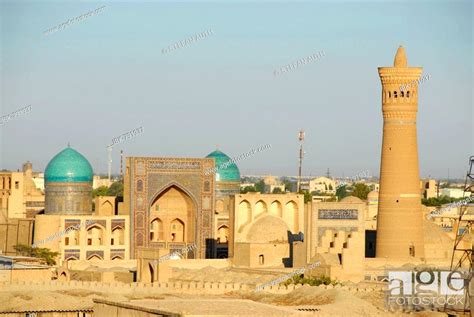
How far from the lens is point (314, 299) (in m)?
39.7

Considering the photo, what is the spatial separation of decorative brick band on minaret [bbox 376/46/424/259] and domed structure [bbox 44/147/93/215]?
11.4 m

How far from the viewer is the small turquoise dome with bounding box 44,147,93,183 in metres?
56.8

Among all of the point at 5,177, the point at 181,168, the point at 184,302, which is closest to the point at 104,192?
the point at 5,177

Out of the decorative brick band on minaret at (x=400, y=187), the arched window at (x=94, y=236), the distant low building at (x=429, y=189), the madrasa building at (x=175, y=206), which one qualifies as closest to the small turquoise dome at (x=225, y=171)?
the madrasa building at (x=175, y=206)

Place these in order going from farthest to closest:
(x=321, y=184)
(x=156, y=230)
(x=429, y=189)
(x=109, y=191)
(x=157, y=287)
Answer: (x=321, y=184), (x=429, y=189), (x=109, y=191), (x=156, y=230), (x=157, y=287)

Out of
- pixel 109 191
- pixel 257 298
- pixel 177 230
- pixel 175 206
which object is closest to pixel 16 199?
pixel 177 230

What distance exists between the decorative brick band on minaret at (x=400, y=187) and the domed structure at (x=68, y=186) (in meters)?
11.4

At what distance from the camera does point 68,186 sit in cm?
5659

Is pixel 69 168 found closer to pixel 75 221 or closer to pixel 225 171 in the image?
pixel 75 221

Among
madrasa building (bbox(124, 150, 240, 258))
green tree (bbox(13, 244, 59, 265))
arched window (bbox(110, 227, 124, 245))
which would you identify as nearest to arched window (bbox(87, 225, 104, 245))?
arched window (bbox(110, 227, 124, 245))

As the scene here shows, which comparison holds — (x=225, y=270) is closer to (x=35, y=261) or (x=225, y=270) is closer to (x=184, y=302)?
(x=35, y=261)

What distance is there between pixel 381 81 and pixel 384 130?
1657 mm

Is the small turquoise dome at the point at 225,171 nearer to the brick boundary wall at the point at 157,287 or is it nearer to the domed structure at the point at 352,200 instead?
the domed structure at the point at 352,200

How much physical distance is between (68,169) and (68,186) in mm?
685
